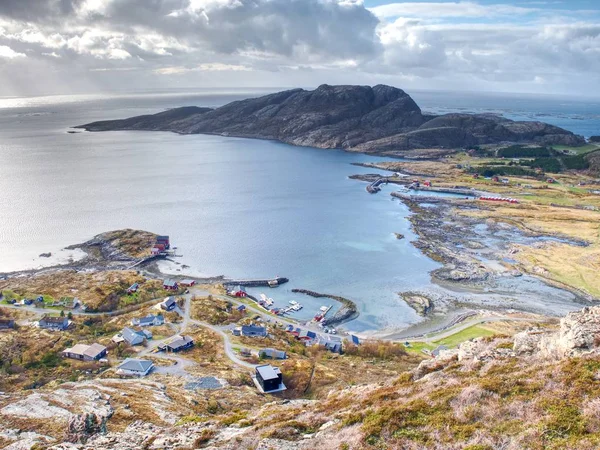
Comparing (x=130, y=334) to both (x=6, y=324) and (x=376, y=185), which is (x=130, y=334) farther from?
(x=376, y=185)

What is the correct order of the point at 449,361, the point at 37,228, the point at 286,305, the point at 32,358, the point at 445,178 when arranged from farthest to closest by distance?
the point at 445,178 → the point at 37,228 → the point at 286,305 → the point at 32,358 → the point at 449,361

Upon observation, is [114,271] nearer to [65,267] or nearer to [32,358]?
[65,267]

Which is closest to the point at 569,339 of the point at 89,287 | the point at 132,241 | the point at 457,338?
the point at 457,338

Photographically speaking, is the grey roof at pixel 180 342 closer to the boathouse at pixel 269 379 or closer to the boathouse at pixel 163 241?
the boathouse at pixel 269 379

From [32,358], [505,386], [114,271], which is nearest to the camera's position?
[505,386]

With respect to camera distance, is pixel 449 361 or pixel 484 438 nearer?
pixel 484 438

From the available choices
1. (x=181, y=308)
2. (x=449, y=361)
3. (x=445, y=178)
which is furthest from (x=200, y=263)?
(x=445, y=178)

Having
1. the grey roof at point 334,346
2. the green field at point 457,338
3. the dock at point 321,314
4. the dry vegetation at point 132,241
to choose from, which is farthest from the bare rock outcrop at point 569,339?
the dry vegetation at point 132,241
